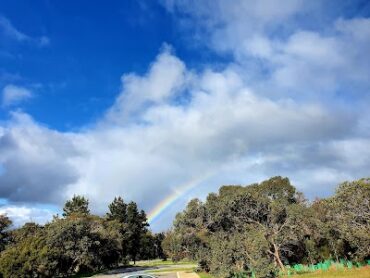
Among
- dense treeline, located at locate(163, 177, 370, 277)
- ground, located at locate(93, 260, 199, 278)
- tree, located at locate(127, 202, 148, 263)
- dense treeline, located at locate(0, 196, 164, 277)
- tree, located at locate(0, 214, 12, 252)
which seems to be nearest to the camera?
dense treeline, located at locate(163, 177, 370, 277)

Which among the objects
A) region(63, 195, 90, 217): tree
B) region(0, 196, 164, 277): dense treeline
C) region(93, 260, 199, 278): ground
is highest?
region(63, 195, 90, 217): tree

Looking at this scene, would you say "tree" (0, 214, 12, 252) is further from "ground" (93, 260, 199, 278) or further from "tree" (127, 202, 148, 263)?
"tree" (127, 202, 148, 263)

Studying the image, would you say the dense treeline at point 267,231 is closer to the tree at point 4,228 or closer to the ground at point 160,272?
the ground at point 160,272

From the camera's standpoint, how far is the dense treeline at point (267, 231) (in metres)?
36.3

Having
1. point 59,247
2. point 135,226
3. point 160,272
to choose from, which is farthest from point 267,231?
point 135,226

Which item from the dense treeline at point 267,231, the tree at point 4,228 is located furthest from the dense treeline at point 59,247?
the dense treeline at point 267,231

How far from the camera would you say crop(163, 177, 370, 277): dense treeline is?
3634cm

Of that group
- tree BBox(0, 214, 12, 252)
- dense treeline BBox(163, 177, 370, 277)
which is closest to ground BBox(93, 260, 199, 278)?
dense treeline BBox(163, 177, 370, 277)

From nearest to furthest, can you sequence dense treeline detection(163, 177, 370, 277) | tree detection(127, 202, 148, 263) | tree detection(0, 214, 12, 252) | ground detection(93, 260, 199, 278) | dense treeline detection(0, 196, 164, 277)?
dense treeline detection(163, 177, 370, 277) → ground detection(93, 260, 199, 278) → dense treeline detection(0, 196, 164, 277) → tree detection(0, 214, 12, 252) → tree detection(127, 202, 148, 263)

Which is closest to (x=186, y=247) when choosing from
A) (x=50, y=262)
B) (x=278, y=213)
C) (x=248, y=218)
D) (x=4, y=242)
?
(x=248, y=218)

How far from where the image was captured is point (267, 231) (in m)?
46.1

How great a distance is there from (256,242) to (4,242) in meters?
53.2

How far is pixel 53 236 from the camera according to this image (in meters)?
61.2

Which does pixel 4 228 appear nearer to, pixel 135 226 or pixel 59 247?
pixel 59 247
